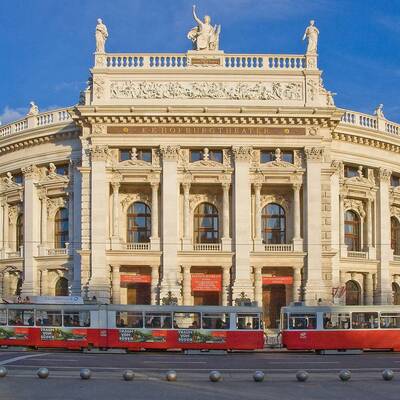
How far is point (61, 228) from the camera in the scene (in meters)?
64.0

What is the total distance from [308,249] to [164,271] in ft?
32.8

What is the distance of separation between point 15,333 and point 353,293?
2800 centimetres

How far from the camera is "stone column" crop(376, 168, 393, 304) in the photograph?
2537 inches

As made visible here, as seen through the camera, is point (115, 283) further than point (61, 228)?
No

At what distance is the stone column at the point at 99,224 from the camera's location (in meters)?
57.4

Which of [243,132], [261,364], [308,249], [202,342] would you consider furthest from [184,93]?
[261,364]

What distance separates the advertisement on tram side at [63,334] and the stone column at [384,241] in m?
26.8

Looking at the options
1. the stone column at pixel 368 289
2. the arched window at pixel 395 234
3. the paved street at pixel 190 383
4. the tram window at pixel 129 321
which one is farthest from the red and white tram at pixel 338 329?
the arched window at pixel 395 234

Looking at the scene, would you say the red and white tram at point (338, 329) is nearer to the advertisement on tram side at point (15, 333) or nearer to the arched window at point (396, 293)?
the advertisement on tram side at point (15, 333)

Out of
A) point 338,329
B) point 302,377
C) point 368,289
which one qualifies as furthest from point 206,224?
point 302,377

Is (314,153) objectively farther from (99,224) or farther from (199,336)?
(199,336)

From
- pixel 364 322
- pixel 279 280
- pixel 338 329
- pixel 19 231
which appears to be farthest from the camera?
pixel 19 231

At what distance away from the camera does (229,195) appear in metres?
59.3

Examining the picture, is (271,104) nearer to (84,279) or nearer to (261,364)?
(84,279)
